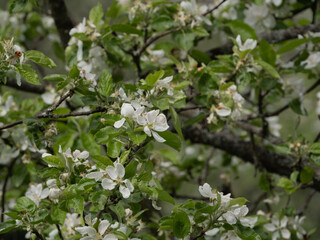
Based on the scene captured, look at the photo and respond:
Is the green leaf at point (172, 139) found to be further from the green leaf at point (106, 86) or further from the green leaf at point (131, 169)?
the green leaf at point (106, 86)

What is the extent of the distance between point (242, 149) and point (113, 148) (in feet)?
4.15

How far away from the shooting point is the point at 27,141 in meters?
1.82

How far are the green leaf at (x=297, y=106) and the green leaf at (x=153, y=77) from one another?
982 millimetres

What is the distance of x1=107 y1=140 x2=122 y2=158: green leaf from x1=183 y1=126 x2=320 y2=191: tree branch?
1.05m

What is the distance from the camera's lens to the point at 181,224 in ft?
3.93

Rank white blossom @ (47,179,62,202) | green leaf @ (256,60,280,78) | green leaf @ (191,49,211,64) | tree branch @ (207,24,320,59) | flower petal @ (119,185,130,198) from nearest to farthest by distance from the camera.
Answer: flower petal @ (119,185,130,198)
white blossom @ (47,179,62,202)
green leaf @ (256,60,280,78)
green leaf @ (191,49,211,64)
tree branch @ (207,24,320,59)

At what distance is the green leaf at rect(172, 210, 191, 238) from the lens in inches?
46.9

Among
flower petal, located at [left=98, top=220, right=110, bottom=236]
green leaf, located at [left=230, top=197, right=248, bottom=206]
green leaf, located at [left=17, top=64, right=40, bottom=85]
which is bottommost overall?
green leaf, located at [left=230, top=197, right=248, bottom=206]

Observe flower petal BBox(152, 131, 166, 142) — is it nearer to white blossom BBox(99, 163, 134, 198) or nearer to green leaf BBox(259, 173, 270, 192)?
white blossom BBox(99, 163, 134, 198)

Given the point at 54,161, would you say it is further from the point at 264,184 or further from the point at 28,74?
the point at 264,184

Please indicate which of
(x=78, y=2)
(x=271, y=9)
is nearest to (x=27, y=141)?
(x=271, y=9)

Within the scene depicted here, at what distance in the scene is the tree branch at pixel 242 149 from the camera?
222 cm

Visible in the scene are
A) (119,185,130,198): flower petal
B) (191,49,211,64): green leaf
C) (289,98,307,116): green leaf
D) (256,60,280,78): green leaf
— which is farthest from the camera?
(289,98,307,116): green leaf

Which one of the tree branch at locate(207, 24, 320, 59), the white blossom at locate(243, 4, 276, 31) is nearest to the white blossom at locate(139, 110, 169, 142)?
the tree branch at locate(207, 24, 320, 59)
